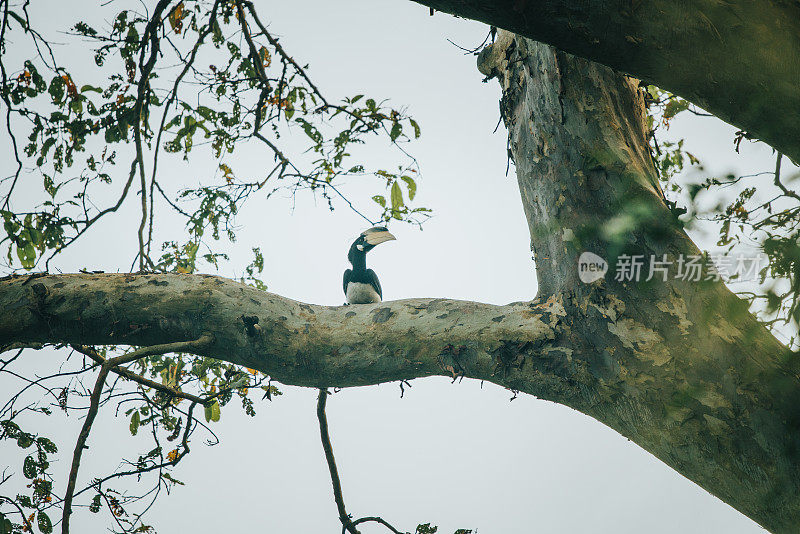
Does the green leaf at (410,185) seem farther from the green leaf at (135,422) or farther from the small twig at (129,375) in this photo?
the green leaf at (135,422)

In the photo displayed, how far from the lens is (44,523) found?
85.4 inches

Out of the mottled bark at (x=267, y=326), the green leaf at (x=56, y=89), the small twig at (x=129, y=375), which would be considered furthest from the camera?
the green leaf at (x=56, y=89)

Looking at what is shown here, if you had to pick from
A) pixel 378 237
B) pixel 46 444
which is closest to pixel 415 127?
pixel 378 237

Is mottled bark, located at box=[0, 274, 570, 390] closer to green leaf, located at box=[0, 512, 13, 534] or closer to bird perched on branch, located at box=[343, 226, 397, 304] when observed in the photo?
green leaf, located at box=[0, 512, 13, 534]

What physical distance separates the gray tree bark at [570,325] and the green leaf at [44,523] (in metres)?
0.77

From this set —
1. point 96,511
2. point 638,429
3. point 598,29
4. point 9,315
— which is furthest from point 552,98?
point 96,511

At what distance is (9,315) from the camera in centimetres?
189

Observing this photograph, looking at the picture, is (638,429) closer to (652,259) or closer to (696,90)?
(652,259)

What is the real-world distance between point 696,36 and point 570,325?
84cm

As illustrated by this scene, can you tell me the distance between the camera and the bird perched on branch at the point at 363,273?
14.8 ft

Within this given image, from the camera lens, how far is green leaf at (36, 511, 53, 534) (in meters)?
2.16

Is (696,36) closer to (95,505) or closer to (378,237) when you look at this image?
(95,505)

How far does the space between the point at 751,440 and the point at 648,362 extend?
289mm

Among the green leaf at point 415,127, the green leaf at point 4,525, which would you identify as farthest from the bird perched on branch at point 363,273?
the green leaf at point 4,525
